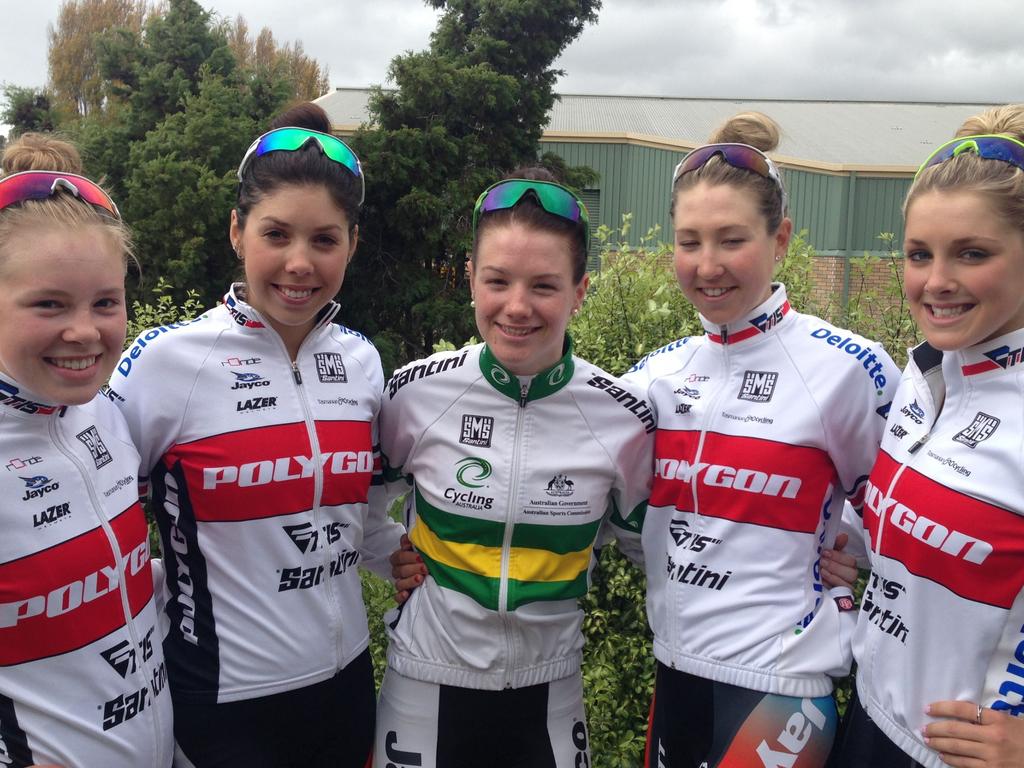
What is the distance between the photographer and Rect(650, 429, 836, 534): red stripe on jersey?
2664 millimetres

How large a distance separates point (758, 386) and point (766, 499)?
386 mm

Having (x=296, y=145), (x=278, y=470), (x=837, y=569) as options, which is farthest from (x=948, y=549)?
(x=296, y=145)

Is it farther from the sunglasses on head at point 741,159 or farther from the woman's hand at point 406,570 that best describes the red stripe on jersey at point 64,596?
the sunglasses on head at point 741,159

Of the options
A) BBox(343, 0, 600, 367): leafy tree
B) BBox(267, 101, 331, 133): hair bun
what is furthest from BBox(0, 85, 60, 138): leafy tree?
BBox(267, 101, 331, 133): hair bun

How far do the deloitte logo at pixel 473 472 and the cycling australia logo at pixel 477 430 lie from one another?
61mm

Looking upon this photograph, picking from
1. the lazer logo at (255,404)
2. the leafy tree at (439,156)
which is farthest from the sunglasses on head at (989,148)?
the leafy tree at (439,156)

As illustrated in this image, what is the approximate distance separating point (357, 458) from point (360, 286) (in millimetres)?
12349

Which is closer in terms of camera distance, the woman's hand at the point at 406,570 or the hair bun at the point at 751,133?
the woman's hand at the point at 406,570

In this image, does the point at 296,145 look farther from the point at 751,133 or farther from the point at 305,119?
the point at 751,133

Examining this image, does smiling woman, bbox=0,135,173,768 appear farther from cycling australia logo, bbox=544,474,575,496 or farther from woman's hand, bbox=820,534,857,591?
woman's hand, bbox=820,534,857,591

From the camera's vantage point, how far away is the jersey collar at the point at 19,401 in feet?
6.86

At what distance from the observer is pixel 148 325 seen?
6055 mm

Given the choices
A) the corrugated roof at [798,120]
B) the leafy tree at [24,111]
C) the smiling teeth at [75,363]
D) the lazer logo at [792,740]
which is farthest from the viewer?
the corrugated roof at [798,120]

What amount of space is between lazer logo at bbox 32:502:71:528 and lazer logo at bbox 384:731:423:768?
1269mm
